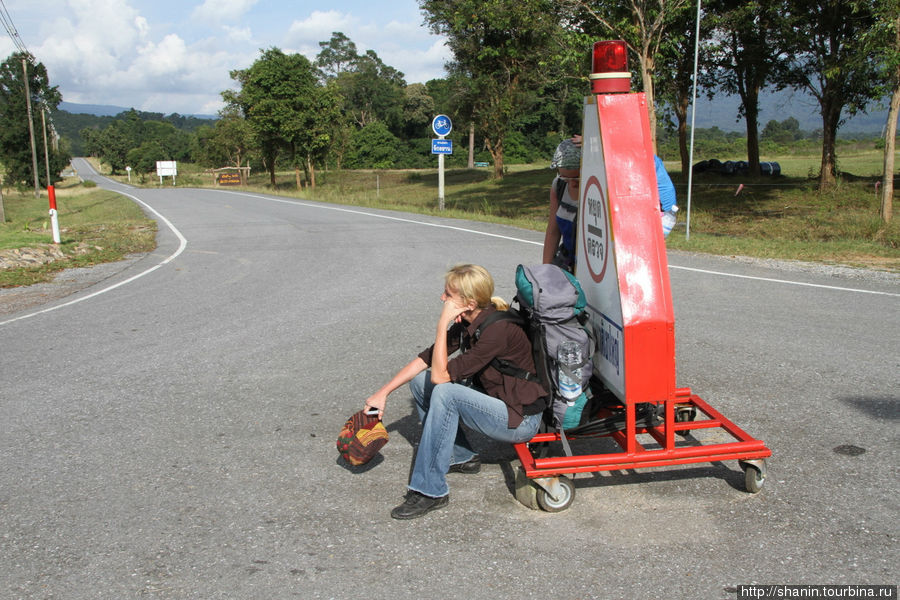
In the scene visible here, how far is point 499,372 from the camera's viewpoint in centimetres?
355

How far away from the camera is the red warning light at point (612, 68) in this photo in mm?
3332

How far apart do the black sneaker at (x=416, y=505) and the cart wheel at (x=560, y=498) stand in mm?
464

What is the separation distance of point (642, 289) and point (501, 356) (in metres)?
0.74

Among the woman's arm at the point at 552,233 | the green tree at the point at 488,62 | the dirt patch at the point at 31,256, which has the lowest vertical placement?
the dirt patch at the point at 31,256

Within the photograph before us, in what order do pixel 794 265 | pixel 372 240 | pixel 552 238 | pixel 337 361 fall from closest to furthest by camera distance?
1. pixel 552 238
2. pixel 337 361
3. pixel 794 265
4. pixel 372 240

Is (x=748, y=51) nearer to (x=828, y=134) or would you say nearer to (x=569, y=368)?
(x=828, y=134)

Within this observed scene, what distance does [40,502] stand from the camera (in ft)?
11.7

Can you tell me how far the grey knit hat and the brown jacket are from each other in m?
1.04

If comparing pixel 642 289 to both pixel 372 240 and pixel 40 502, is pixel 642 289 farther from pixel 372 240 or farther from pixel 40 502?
pixel 372 240

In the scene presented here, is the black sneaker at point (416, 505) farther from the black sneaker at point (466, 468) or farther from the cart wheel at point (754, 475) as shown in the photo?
the cart wheel at point (754, 475)

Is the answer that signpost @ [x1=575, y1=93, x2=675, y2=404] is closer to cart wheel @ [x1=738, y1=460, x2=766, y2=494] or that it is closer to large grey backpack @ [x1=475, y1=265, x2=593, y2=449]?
large grey backpack @ [x1=475, y1=265, x2=593, y2=449]

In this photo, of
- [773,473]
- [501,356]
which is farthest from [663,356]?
[773,473]

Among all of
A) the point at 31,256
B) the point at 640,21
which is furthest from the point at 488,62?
the point at 31,256

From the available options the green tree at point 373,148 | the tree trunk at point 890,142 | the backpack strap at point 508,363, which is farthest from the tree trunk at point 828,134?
the green tree at point 373,148
